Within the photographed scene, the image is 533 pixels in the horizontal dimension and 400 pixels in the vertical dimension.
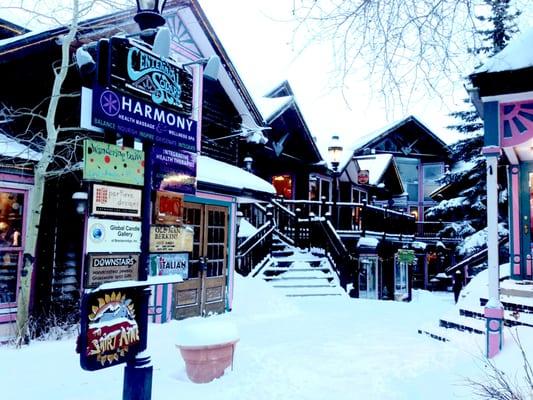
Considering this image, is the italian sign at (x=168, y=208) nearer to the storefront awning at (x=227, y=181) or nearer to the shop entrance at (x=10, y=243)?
the shop entrance at (x=10, y=243)

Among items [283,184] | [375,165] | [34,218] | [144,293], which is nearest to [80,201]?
[34,218]

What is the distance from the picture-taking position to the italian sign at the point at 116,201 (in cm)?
429

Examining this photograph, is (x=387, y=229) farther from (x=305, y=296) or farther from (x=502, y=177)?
(x=305, y=296)

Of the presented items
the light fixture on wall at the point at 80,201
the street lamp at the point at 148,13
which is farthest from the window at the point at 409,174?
the street lamp at the point at 148,13

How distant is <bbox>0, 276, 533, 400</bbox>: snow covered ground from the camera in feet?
18.4

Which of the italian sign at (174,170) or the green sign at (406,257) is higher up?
the italian sign at (174,170)

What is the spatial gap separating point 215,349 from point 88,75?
3.49 metres

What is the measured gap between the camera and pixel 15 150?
26.3 feet

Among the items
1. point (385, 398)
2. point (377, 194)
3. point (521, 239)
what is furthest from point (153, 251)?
point (377, 194)

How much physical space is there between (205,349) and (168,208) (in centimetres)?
195

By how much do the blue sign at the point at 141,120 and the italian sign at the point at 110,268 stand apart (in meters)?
1.18

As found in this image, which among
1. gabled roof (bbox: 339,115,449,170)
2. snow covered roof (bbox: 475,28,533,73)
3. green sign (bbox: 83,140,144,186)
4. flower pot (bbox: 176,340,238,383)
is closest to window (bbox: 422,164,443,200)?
gabled roof (bbox: 339,115,449,170)

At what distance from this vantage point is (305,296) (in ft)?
45.3

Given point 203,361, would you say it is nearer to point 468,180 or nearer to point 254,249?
point 254,249
